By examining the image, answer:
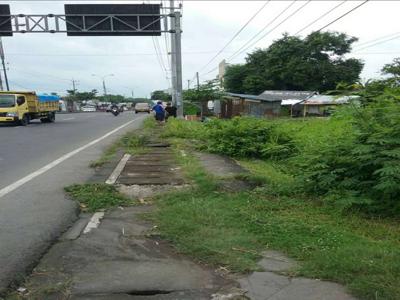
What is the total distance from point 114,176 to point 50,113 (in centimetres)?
2835

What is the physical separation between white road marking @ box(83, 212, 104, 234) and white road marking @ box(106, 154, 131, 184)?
2079 millimetres

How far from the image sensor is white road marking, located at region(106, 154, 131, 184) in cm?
810

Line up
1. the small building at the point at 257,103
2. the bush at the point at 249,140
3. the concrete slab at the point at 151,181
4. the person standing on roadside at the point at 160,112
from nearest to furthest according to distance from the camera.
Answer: the concrete slab at the point at 151,181 < the bush at the point at 249,140 < the person standing on roadside at the point at 160,112 < the small building at the point at 257,103

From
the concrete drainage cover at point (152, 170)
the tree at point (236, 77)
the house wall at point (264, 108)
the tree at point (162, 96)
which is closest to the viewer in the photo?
the concrete drainage cover at point (152, 170)

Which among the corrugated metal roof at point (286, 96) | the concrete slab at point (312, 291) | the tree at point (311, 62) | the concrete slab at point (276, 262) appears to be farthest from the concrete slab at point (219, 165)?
the tree at point (311, 62)

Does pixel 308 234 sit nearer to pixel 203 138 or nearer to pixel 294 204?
pixel 294 204

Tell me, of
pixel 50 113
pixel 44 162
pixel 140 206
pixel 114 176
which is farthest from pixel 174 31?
pixel 140 206

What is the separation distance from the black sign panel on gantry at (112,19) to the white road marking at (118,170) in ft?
62.6

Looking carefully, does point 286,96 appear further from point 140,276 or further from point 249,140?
point 140,276

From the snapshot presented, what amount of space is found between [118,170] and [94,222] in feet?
12.4

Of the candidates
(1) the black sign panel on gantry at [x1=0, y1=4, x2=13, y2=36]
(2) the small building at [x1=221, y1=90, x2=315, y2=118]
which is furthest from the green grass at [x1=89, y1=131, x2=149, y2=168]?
(2) the small building at [x1=221, y1=90, x2=315, y2=118]

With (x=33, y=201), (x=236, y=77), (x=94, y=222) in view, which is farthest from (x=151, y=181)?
(x=236, y=77)

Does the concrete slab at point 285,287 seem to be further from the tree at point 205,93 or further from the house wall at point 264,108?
the house wall at point 264,108

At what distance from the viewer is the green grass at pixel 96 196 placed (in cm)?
630
